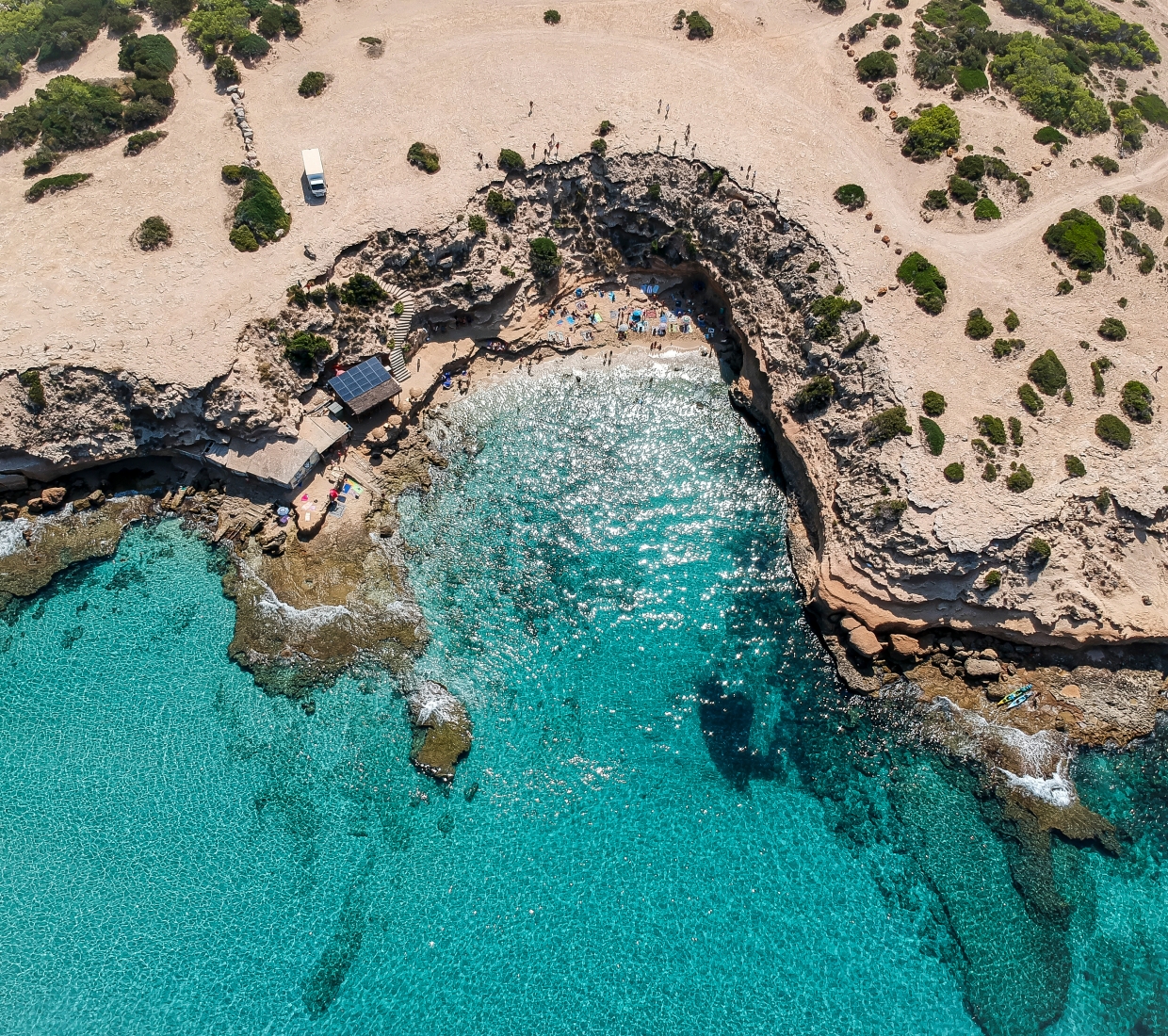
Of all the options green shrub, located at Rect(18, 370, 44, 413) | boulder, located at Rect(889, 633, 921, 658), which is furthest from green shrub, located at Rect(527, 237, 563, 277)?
boulder, located at Rect(889, 633, 921, 658)

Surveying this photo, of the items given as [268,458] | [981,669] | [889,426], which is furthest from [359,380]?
[981,669]

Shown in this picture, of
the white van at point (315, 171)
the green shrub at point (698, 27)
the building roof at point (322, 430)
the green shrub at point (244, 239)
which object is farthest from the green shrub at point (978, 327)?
the green shrub at point (244, 239)

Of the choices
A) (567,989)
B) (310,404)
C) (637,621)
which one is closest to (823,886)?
(567,989)

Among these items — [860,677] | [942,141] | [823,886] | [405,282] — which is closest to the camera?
[823,886]

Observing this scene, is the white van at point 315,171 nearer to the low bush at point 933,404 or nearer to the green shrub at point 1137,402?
the low bush at point 933,404

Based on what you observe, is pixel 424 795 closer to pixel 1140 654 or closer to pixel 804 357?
pixel 804 357

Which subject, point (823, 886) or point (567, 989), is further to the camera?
point (823, 886)
